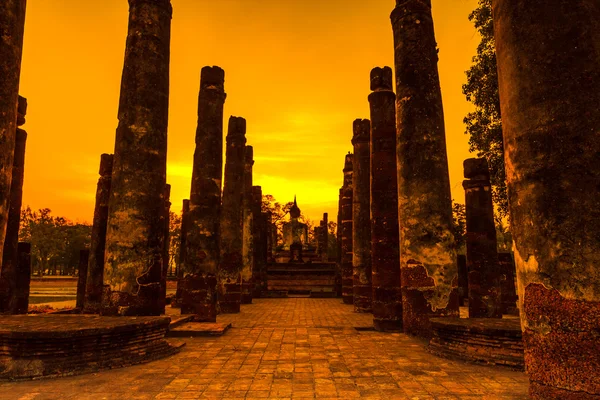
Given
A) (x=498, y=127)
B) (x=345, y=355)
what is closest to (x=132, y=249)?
(x=345, y=355)

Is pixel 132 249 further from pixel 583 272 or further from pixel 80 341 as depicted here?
pixel 583 272

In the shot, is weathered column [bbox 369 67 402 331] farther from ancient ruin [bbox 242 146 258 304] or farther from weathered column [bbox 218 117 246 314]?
ancient ruin [bbox 242 146 258 304]

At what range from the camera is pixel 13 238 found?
10578 mm

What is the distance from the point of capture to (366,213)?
49.8 ft

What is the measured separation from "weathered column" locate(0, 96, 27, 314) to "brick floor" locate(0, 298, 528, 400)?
5.97 metres

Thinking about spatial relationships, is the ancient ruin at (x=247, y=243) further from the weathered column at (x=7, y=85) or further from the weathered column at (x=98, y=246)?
the weathered column at (x=7, y=85)

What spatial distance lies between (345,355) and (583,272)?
411 centimetres

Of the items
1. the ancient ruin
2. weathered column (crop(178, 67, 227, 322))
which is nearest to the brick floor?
weathered column (crop(178, 67, 227, 322))

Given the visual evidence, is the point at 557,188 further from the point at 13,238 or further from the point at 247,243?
the point at 247,243

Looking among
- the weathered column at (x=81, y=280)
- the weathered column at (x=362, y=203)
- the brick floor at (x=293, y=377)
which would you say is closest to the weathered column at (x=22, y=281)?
the weathered column at (x=81, y=280)

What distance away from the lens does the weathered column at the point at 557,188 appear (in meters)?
2.99

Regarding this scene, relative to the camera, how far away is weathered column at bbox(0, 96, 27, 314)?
1037 cm

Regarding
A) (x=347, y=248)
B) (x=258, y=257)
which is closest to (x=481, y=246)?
(x=347, y=248)

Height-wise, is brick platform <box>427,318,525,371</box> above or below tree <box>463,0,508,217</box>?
below
